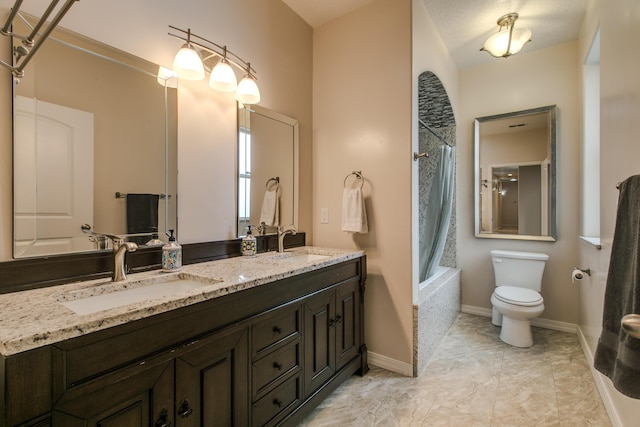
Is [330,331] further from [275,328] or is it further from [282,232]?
[282,232]

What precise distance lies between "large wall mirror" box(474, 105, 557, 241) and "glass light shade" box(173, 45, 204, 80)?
9.37 ft

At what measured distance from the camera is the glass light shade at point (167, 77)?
5.01 feet

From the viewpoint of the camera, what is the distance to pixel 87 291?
Answer: 115cm

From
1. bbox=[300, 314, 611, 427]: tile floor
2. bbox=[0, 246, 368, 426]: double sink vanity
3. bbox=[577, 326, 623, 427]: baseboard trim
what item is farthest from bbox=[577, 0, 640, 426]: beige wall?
bbox=[0, 246, 368, 426]: double sink vanity

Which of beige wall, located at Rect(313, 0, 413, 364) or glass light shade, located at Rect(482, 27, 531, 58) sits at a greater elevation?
glass light shade, located at Rect(482, 27, 531, 58)

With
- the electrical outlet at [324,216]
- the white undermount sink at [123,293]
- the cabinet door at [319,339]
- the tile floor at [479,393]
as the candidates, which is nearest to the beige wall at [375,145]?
the electrical outlet at [324,216]

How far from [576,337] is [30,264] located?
3.90m

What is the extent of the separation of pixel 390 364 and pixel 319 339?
0.79m

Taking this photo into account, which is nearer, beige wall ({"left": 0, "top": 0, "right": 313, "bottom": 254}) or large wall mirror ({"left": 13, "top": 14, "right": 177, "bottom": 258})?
large wall mirror ({"left": 13, "top": 14, "right": 177, "bottom": 258})

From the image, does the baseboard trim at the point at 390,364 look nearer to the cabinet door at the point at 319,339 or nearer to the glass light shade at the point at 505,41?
the cabinet door at the point at 319,339

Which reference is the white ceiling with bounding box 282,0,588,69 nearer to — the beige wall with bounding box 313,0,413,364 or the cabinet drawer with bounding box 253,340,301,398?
the beige wall with bounding box 313,0,413,364

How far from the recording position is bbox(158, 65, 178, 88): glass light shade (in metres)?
1.53

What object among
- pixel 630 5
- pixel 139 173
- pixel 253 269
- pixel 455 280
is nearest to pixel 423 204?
pixel 455 280

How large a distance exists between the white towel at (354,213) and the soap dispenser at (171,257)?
1153 millimetres
